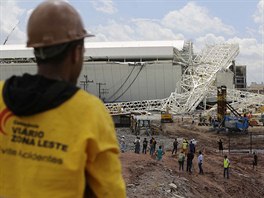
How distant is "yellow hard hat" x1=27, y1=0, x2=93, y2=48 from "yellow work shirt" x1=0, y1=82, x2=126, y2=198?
10.2 inches

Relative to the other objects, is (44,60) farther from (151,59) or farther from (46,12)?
(151,59)

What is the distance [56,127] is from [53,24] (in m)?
0.45

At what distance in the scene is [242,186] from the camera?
21156mm

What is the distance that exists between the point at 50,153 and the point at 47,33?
0.52 meters

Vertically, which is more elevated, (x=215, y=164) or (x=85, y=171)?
(x=85, y=171)

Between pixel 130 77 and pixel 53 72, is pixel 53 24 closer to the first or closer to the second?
pixel 53 72

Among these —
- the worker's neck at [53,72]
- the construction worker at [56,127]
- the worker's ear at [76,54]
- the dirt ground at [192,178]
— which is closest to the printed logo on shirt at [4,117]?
the construction worker at [56,127]

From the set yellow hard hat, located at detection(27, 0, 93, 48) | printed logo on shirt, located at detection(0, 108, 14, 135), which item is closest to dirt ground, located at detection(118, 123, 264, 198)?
printed logo on shirt, located at detection(0, 108, 14, 135)

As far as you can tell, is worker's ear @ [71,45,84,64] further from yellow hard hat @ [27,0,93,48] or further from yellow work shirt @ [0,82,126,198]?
yellow work shirt @ [0,82,126,198]

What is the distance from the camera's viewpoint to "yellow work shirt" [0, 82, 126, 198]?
1.95 meters

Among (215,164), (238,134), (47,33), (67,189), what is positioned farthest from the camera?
(238,134)

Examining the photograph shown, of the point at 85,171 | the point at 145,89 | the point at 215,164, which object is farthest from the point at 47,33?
the point at 145,89

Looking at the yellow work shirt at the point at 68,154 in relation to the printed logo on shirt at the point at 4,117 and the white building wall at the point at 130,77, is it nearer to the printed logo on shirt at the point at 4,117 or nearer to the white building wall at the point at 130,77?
the printed logo on shirt at the point at 4,117

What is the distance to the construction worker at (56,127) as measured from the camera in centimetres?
196
